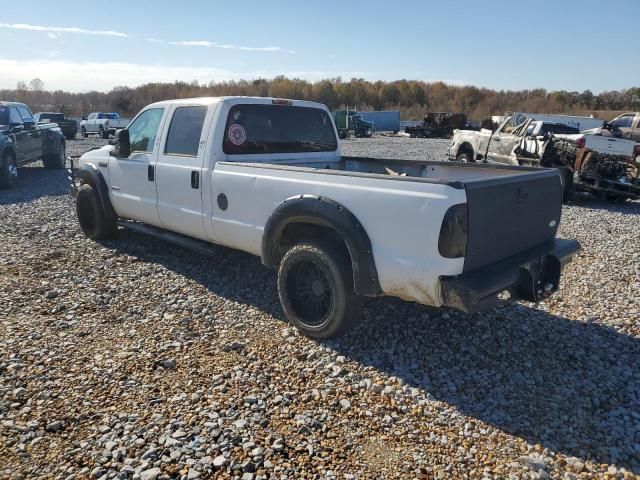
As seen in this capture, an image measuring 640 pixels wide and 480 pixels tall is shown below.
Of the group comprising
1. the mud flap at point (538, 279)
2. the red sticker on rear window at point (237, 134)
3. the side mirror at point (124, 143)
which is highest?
the red sticker on rear window at point (237, 134)

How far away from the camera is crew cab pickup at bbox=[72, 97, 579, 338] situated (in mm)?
3266

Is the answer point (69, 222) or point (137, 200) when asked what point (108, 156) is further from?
point (69, 222)

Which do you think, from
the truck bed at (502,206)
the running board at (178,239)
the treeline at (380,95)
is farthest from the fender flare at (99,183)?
the treeline at (380,95)

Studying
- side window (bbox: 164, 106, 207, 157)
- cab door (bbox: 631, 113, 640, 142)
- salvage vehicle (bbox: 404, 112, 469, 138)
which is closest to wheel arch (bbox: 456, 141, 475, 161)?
side window (bbox: 164, 106, 207, 157)

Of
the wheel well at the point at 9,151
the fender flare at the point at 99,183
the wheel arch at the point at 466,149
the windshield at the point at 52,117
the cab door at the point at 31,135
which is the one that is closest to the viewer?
the fender flare at the point at 99,183

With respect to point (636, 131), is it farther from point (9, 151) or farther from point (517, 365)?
point (9, 151)

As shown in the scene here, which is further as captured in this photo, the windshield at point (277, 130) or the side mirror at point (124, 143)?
the side mirror at point (124, 143)

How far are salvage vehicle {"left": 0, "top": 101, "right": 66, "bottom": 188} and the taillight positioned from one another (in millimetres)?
11242

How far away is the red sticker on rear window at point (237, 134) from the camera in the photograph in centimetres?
496

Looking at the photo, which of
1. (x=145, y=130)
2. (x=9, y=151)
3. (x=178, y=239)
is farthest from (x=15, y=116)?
(x=178, y=239)

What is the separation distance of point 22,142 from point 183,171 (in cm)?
956

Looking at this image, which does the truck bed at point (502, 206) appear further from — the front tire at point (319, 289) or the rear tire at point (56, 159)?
the rear tire at point (56, 159)

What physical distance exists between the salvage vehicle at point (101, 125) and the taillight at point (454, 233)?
101ft

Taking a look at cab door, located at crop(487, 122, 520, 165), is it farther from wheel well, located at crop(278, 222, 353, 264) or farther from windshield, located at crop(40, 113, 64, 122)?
windshield, located at crop(40, 113, 64, 122)
